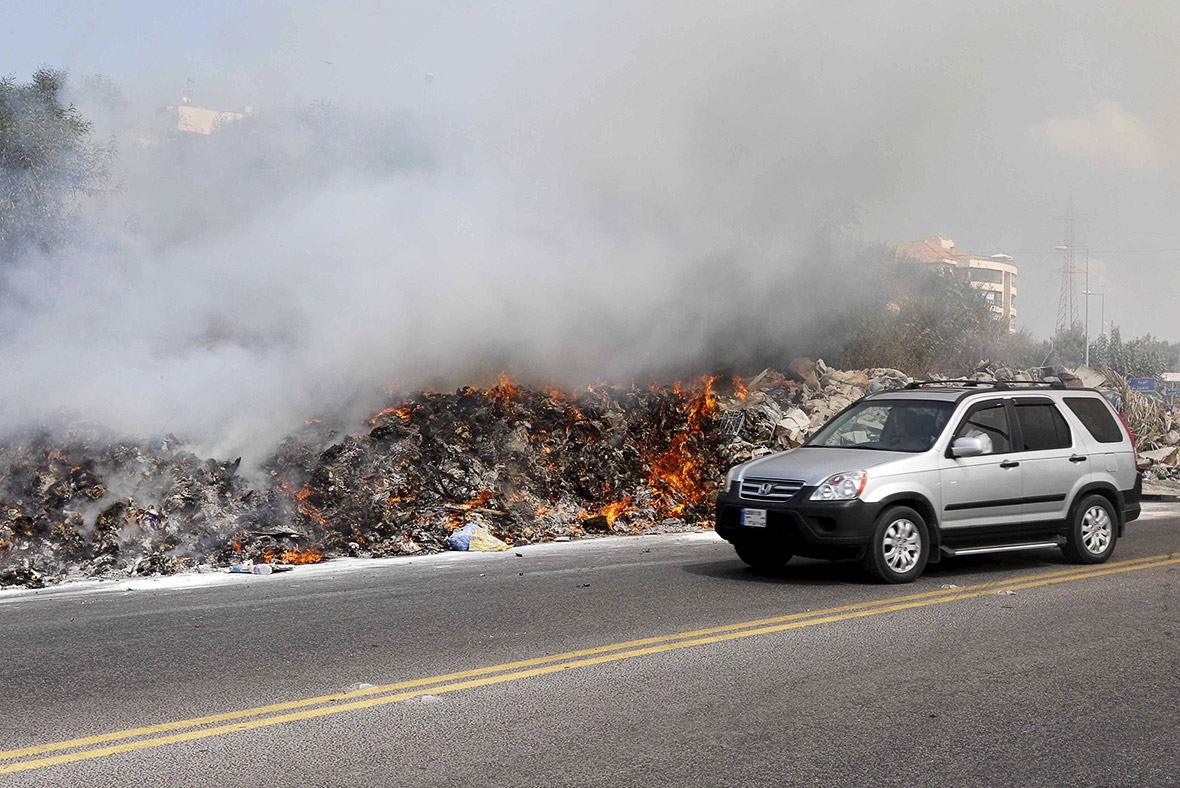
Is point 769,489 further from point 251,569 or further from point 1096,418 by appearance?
point 251,569

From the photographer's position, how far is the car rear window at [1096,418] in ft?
32.4

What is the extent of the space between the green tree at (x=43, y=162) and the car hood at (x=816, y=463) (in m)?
13.4

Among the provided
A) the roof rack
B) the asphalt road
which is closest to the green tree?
the asphalt road

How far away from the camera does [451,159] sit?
1728 centimetres

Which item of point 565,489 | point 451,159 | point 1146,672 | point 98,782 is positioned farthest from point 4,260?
point 1146,672

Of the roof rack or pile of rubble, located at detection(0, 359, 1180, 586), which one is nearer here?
the roof rack

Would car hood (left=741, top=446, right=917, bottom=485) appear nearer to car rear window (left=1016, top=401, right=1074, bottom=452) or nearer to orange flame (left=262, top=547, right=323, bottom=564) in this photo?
car rear window (left=1016, top=401, right=1074, bottom=452)

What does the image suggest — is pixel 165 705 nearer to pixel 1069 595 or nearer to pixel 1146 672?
pixel 1146 672

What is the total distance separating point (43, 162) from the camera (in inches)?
751

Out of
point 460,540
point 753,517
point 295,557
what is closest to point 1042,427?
point 753,517

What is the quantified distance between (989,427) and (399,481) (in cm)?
737

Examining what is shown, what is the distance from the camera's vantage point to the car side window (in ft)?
29.9

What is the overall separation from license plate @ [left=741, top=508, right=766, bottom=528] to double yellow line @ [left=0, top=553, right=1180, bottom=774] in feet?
3.77

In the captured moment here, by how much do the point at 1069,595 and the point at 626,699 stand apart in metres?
4.48
